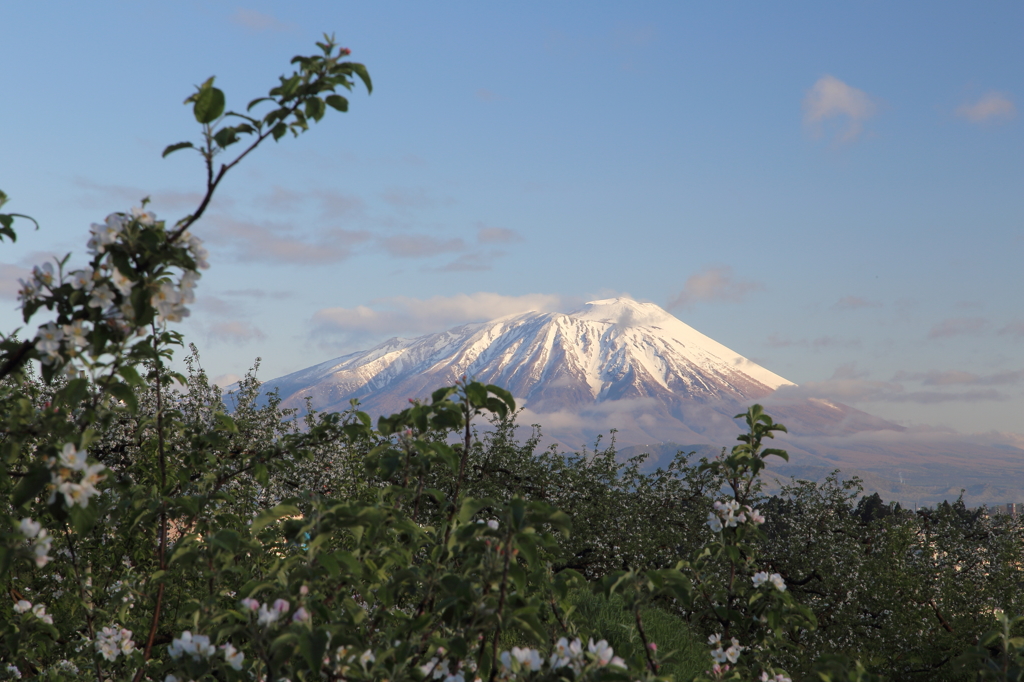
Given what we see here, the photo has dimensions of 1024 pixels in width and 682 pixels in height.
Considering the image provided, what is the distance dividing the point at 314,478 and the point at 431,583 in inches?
201

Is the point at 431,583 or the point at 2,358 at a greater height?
the point at 2,358

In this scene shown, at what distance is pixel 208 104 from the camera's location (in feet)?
6.17

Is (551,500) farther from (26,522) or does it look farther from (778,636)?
(26,522)

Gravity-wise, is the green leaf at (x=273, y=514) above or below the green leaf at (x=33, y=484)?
below

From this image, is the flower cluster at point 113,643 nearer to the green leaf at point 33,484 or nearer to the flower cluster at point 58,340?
the green leaf at point 33,484

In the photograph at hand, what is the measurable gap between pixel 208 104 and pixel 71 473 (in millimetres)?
1031

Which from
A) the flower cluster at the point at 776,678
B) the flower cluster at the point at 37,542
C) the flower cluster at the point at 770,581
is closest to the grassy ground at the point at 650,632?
the flower cluster at the point at 776,678

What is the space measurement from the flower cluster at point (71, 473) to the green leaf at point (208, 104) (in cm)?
92

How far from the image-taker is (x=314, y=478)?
6.91 metres

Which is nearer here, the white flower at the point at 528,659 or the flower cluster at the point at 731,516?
the white flower at the point at 528,659

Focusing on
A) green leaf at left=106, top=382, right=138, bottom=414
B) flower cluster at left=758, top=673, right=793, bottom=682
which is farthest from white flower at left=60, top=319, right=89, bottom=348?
flower cluster at left=758, top=673, right=793, bottom=682

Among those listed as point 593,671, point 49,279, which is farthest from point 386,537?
point 49,279

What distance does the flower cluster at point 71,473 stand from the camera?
5.55 ft

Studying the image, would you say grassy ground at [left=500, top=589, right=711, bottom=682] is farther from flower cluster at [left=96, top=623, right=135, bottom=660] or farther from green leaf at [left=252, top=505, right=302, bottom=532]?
green leaf at [left=252, top=505, right=302, bottom=532]
